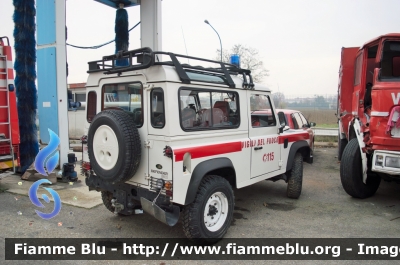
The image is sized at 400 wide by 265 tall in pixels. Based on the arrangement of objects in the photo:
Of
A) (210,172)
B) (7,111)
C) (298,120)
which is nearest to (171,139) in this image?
(210,172)

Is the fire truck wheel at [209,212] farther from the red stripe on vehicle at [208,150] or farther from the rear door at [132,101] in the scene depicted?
the rear door at [132,101]

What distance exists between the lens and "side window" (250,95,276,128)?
4961 mm

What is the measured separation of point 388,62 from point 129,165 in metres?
4.55

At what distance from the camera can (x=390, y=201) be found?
5.86 metres

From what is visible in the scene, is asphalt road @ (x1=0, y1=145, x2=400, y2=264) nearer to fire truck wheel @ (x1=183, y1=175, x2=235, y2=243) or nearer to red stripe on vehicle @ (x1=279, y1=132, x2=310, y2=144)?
fire truck wheel @ (x1=183, y1=175, x2=235, y2=243)

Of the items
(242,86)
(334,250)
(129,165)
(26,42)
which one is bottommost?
(334,250)

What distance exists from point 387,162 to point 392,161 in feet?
0.22

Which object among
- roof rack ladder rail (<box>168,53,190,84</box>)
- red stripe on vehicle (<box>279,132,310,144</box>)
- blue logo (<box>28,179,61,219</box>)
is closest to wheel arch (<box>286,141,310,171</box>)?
red stripe on vehicle (<box>279,132,310,144</box>)

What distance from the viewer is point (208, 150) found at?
3.95 m


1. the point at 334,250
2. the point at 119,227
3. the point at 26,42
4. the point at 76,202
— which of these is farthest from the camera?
the point at 26,42

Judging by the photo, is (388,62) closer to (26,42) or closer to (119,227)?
(119,227)

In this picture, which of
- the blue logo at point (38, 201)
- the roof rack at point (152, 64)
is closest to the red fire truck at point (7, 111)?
the blue logo at point (38, 201)

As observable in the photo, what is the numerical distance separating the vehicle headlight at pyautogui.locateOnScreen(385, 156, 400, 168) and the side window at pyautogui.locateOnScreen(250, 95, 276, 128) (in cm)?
176

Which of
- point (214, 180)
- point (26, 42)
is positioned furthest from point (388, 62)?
point (26, 42)
